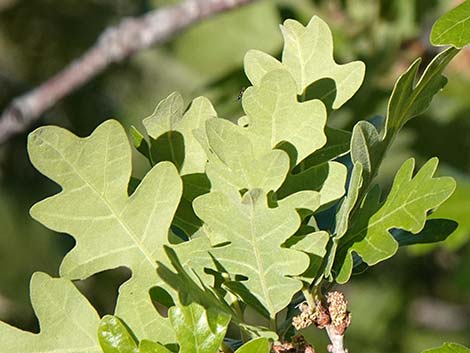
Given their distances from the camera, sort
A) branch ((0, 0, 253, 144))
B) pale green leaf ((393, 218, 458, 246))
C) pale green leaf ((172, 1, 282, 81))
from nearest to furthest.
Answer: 1. pale green leaf ((393, 218, 458, 246))
2. branch ((0, 0, 253, 144))
3. pale green leaf ((172, 1, 282, 81))

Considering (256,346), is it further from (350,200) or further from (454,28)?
(454,28)

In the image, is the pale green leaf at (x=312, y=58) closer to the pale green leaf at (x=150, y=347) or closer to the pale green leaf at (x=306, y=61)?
the pale green leaf at (x=306, y=61)

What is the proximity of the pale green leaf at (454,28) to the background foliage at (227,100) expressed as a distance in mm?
1145

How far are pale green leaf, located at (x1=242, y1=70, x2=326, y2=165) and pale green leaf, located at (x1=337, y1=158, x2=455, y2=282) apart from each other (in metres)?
0.08

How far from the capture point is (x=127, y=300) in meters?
0.82

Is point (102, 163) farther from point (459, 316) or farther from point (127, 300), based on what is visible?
point (459, 316)

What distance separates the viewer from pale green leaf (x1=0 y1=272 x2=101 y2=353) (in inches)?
32.9

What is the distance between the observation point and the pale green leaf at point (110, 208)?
808mm

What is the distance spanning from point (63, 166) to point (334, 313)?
0.84ft

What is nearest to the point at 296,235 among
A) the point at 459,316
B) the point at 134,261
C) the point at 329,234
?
the point at 329,234

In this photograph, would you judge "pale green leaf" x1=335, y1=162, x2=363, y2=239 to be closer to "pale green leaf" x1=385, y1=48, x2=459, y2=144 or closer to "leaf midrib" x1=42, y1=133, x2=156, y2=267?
"pale green leaf" x1=385, y1=48, x2=459, y2=144

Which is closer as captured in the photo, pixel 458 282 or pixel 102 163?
pixel 102 163

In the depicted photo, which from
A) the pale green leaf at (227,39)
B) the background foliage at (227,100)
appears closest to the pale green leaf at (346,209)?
the background foliage at (227,100)

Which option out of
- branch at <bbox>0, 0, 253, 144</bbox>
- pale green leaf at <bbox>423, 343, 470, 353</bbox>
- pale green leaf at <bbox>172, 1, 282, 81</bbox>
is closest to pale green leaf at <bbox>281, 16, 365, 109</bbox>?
pale green leaf at <bbox>423, 343, 470, 353</bbox>
